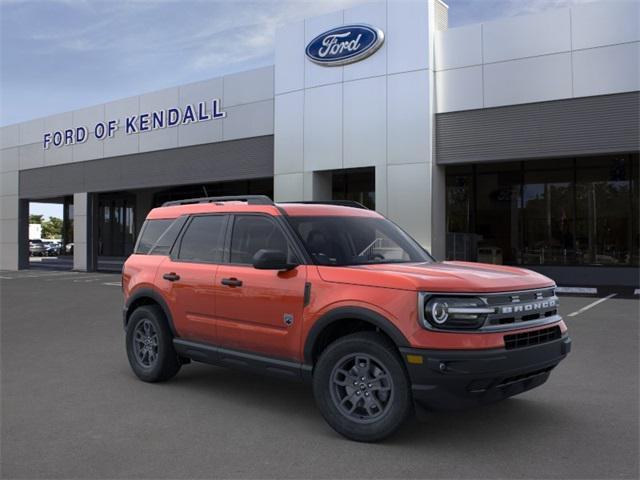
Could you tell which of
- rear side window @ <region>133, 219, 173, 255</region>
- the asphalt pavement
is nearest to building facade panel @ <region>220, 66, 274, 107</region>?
rear side window @ <region>133, 219, 173, 255</region>

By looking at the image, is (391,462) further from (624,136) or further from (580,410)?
(624,136)

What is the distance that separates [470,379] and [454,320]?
1.34 feet

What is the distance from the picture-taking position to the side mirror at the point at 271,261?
15.4 feet

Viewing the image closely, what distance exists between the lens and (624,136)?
49.3ft

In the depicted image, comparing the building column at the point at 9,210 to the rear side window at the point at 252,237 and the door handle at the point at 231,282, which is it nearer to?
the rear side window at the point at 252,237

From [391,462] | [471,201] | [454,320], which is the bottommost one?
[391,462]

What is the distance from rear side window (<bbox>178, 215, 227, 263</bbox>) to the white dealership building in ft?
37.4

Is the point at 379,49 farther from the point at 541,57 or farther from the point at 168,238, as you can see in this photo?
the point at 168,238

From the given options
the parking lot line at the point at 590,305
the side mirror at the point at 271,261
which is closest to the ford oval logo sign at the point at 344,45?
the parking lot line at the point at 590,305

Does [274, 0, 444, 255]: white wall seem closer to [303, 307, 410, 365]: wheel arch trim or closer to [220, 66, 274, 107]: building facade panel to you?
[220, 66, 274, 107]: building facade panel

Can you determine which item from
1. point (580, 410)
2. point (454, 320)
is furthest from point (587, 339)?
point (454, 320)

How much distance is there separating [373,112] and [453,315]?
45.8ft

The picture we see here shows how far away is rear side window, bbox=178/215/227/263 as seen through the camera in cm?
572

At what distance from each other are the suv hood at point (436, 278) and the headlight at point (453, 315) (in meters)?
0.11
